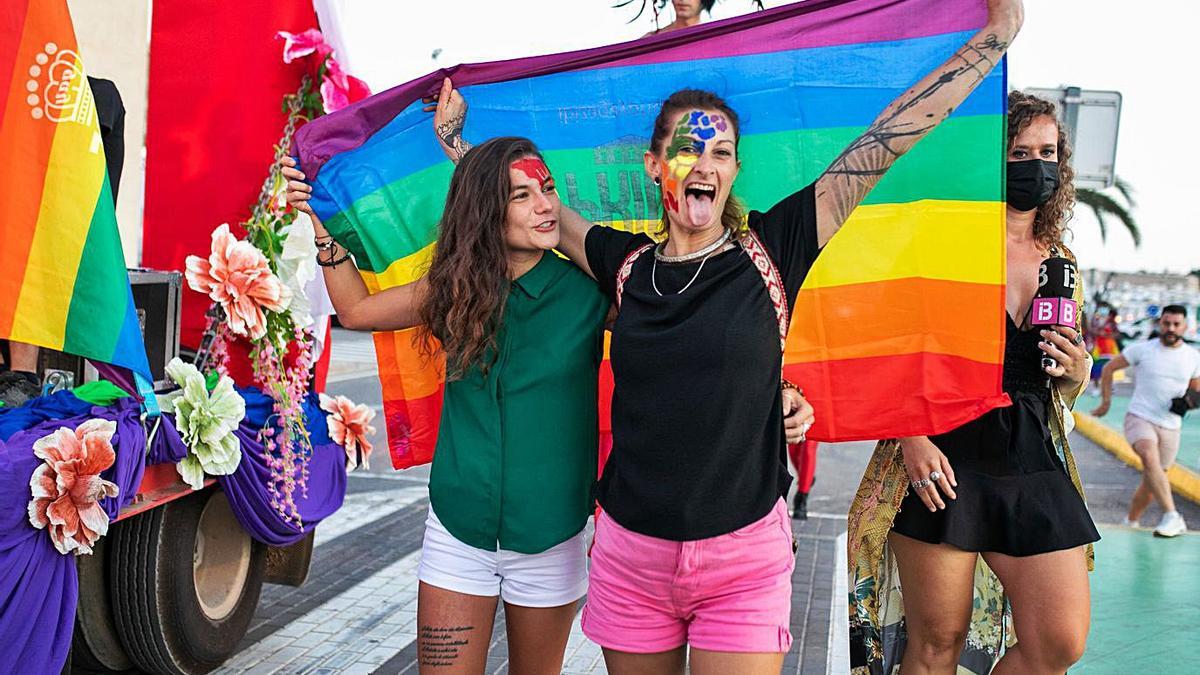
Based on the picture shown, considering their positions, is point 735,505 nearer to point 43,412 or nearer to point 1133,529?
point 43,412

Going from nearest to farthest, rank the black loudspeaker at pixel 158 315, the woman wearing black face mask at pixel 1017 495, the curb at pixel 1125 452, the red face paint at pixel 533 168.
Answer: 1. the red face paint at pixel 533 168
2. the woman wearing black face mask at pixel 1017 495
3. the black loudspeaker at pixel 158 315
4. the curb at pixel 1125 452

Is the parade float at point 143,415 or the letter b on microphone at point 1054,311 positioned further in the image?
the parade float at point 143,415

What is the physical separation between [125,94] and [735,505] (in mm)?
7182

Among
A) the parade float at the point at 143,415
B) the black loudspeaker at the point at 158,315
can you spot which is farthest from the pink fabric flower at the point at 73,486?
the black loudspeaker at the point at 158,315

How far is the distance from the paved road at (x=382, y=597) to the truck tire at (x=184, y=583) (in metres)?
0.25

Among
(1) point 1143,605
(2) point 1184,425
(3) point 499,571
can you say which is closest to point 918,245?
(3) point 499,571

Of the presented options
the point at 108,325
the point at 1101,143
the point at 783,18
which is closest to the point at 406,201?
the point at 108,325

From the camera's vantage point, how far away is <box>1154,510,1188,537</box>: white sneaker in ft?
29.7

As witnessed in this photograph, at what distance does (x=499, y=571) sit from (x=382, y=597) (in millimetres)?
3436

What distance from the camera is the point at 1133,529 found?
371 inches

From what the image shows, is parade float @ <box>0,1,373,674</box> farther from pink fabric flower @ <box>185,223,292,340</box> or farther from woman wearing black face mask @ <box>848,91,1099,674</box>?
woman wearing black face mask @ <box>848,91,1099,674</box>

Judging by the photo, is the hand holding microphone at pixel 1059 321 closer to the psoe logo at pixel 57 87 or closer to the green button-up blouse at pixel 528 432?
the green button-up blouse at pixel 528 432

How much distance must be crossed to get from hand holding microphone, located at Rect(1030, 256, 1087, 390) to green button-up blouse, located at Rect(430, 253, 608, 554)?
1.33m

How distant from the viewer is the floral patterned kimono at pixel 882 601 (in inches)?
147
